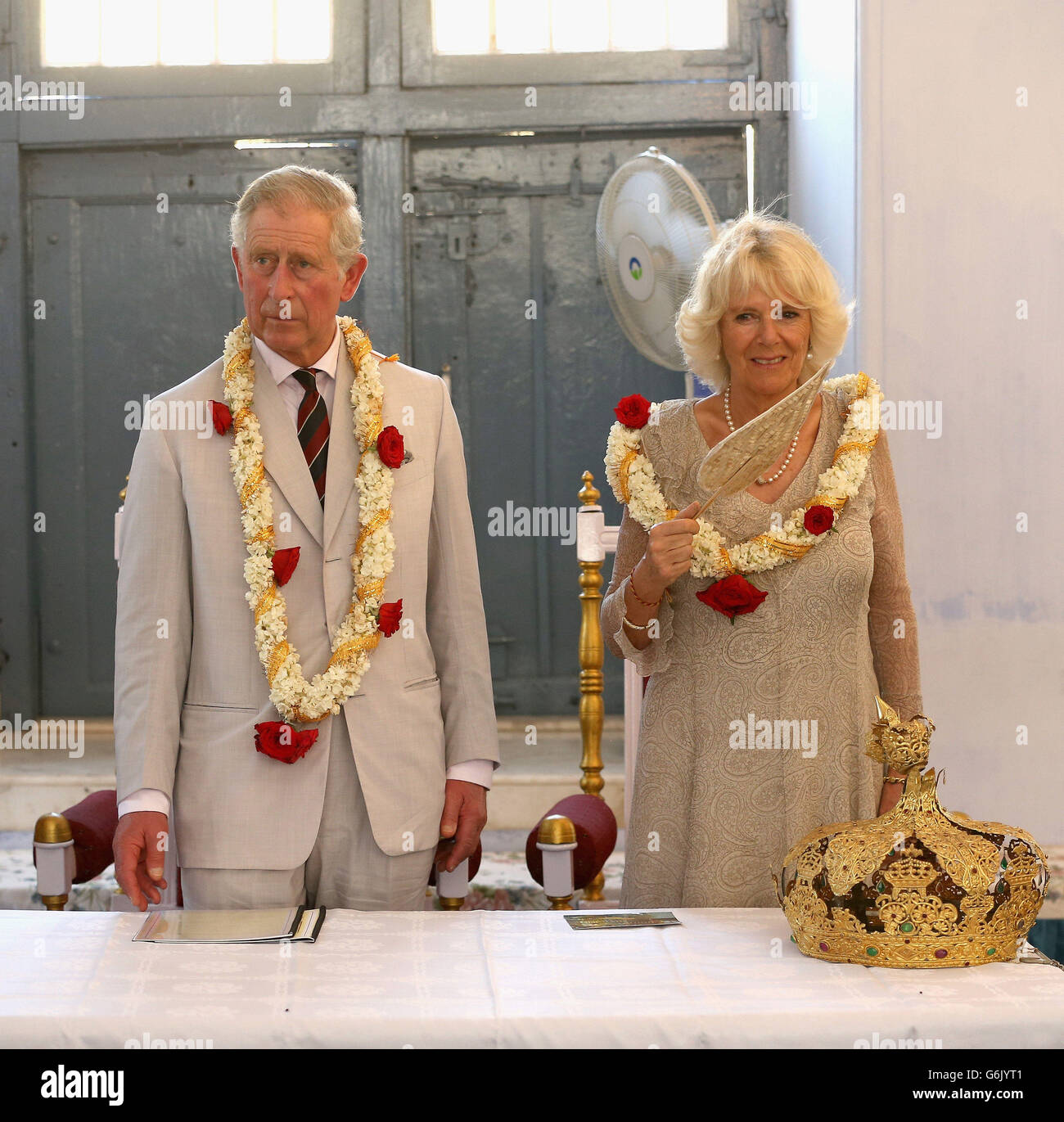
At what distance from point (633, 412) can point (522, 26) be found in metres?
3.89

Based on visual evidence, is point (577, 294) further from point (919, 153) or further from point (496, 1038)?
point (496, 1038)

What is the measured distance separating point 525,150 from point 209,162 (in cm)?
140

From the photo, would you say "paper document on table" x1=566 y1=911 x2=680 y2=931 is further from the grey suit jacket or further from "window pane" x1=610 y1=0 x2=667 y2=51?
"window pane" x1=610 y1=0 x2=667 y2=51

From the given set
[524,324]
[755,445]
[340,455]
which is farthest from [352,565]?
[524,324]

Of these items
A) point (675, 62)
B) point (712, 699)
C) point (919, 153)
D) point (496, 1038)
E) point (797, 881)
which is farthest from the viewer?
point (675, 62)

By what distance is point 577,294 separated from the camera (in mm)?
5805

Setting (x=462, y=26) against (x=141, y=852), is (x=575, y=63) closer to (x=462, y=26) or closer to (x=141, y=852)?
(x=462, y=26)

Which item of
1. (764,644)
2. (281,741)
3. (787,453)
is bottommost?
(281,741)

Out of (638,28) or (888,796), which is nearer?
(888,796)

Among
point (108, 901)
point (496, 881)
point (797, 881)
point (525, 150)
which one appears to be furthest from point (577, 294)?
point (797, 881)

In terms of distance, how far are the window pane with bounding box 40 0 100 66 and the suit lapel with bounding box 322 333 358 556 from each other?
4129mm

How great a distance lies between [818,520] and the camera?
2268mm

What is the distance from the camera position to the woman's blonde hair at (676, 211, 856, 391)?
229cm

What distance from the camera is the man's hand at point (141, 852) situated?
214 centimetres
